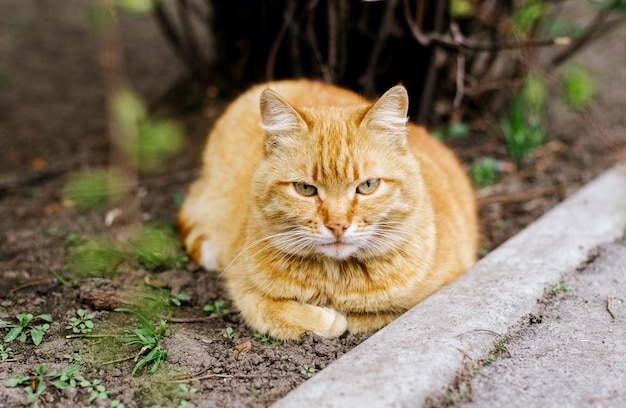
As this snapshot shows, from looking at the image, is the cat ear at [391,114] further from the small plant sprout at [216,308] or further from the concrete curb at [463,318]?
the small plant sprout at [216,308]

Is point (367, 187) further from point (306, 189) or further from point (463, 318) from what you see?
point (463, 318)

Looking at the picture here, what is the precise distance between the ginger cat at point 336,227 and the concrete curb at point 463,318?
0.59 feet

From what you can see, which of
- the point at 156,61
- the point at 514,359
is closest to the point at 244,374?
the point at 514,359

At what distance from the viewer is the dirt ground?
2336mm

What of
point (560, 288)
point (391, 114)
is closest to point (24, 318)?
point (391, 114)

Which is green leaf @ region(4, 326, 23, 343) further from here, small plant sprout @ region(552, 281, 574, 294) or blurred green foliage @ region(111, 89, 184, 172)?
small plant sprout @ region(552, 281, 574, 294)

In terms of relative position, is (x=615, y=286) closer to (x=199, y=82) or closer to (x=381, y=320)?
(x=381, y=320)

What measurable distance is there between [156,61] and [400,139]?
4566 millimetres

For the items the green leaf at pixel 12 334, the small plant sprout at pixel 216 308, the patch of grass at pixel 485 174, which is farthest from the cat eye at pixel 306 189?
the patch of grass at pixel 485 174

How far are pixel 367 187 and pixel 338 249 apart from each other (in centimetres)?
27

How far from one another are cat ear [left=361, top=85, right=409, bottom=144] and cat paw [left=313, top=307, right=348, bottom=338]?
75cm

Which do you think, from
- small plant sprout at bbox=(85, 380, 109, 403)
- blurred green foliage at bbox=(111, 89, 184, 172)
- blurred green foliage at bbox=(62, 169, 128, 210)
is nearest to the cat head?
small plant sprout at bbox=(85, 380, 109, 403)

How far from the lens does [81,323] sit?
264 centimetres

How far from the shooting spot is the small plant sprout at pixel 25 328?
2490mm
